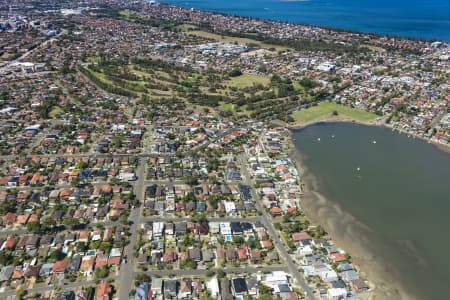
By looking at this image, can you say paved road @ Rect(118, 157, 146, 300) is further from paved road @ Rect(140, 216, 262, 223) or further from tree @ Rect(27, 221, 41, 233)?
tree @ Rect(27, 221, 41, 233)

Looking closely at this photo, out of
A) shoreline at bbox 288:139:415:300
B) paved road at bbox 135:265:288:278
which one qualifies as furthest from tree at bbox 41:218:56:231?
shoreline at bbox 288:139:415:300

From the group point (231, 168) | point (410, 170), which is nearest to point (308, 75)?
point (410, 170)

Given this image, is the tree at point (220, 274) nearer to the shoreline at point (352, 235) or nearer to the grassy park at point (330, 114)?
the shoreline at point (352, 235)

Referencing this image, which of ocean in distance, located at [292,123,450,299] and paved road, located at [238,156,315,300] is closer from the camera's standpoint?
paved road, located at [238,156,315,300]

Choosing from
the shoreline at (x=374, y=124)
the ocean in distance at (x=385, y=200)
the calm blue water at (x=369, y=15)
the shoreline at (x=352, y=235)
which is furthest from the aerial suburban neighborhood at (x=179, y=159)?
the calm blue water at (x=369, y=15)

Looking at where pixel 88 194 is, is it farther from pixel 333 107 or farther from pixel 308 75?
pixel 308 75

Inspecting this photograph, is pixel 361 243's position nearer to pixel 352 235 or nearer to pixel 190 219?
pixel 352 235

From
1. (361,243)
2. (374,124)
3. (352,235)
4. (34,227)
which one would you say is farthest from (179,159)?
(374,124)
